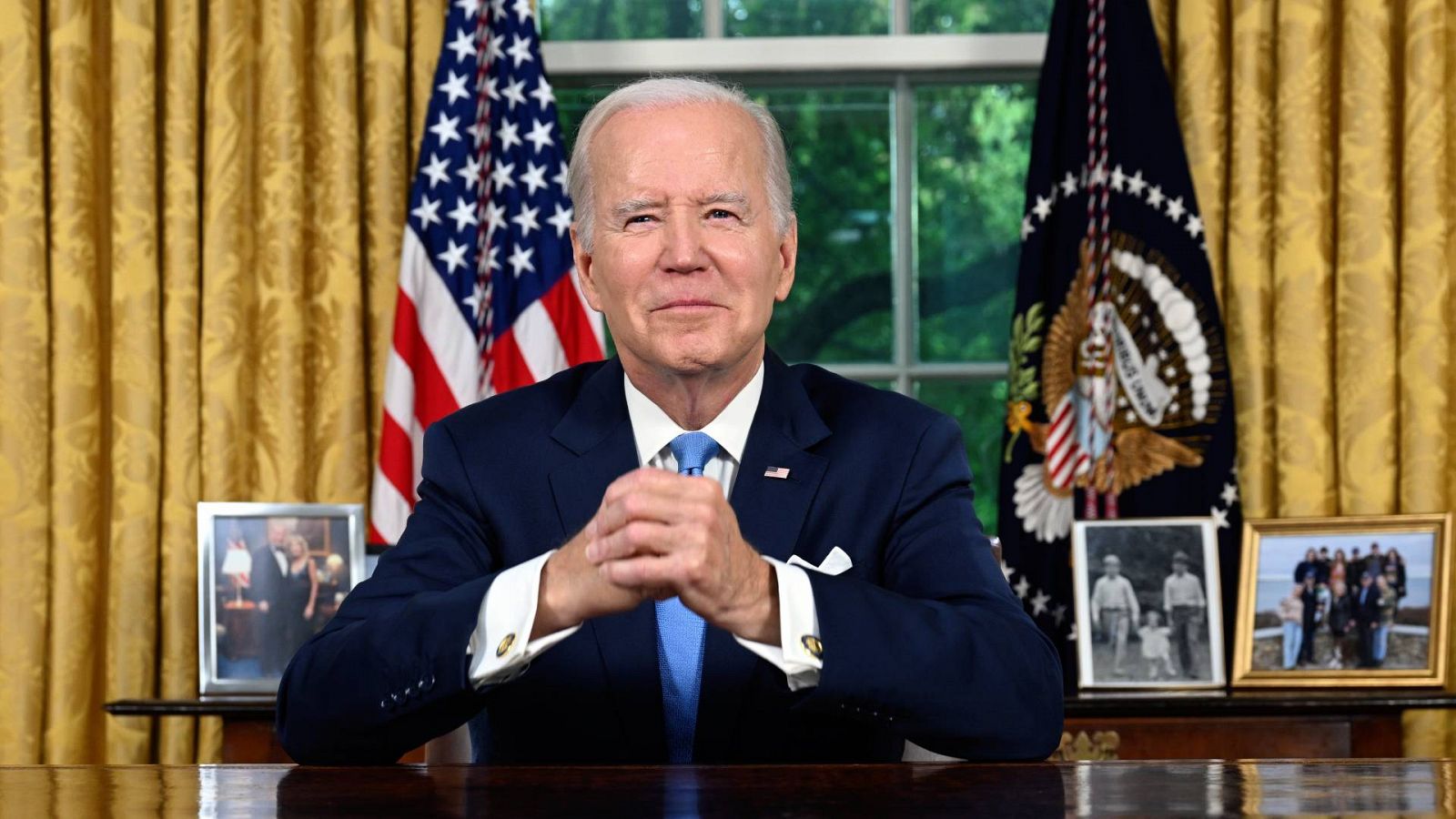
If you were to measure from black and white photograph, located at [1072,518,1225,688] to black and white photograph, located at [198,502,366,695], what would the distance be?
1.54 metres

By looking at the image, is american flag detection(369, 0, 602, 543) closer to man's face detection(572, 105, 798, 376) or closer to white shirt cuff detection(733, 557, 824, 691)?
man's face detection(572, 105, 798, 376)

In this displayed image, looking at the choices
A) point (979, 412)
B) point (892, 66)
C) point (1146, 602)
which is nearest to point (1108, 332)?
point (1146, 602)

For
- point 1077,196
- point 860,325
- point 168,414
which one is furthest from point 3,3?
point 1077,196

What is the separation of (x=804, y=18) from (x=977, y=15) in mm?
444

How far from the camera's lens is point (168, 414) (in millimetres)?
3545

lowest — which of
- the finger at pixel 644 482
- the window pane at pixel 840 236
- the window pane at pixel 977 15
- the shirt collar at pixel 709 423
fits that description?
the finger at pixel 644 482

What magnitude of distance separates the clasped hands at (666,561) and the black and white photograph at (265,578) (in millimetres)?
1948

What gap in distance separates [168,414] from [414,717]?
2276 mm

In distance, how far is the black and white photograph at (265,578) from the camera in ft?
10.6

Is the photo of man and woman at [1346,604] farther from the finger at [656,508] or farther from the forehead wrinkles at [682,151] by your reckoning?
the finger at [656,508]

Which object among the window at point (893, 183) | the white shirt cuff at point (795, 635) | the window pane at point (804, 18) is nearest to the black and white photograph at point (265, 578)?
the window at point (893, 183)

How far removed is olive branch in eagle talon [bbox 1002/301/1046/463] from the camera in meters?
3.40

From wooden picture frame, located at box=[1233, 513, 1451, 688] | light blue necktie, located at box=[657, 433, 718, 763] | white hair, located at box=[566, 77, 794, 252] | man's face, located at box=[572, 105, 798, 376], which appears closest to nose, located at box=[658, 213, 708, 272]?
man's face, located at box=[572, 105, 798, 376]

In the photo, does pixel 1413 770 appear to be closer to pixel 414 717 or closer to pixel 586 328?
pixel 414 717
